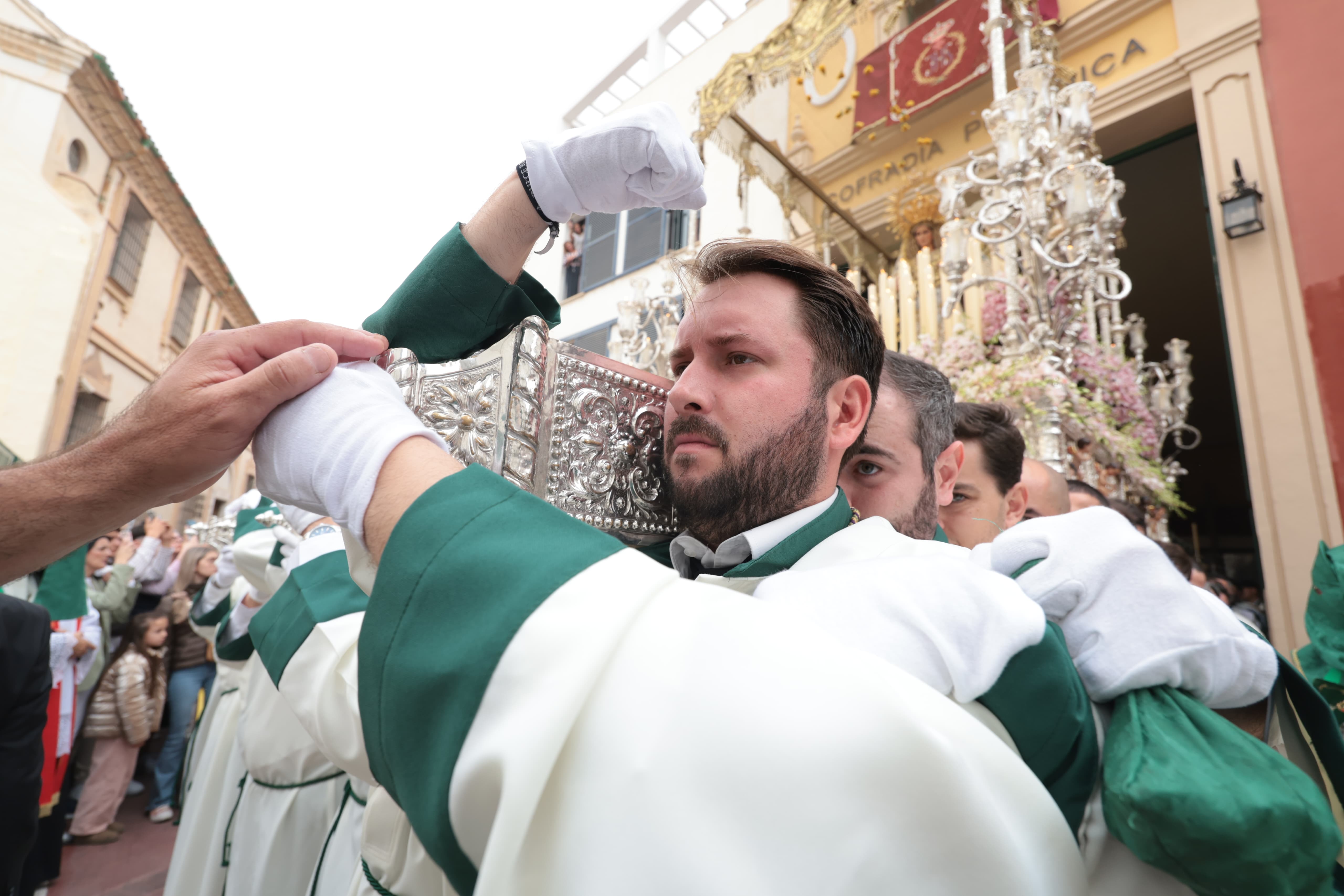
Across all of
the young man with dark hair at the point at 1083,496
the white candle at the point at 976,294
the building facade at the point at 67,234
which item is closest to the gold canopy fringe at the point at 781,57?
the white candle at the point at 976,294

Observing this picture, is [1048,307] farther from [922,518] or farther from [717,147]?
[717,147]

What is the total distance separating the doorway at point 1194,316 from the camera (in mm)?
7199

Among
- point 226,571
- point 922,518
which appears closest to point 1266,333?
point 922,518

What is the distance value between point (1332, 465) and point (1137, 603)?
16.8 feet

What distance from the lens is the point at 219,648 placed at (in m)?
2.86

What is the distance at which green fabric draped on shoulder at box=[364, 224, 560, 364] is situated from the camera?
4.50ft

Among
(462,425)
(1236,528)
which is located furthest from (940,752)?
(1236,528)

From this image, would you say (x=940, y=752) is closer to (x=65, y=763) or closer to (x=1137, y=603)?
(x=1137, y=603)

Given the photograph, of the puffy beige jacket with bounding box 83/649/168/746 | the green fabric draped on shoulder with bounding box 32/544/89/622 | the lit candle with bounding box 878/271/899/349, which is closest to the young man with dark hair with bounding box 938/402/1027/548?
the lit candle with bounding box 878/271/899/349

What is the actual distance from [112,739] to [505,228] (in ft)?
18.0

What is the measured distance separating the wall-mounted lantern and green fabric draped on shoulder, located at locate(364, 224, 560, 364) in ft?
18.7

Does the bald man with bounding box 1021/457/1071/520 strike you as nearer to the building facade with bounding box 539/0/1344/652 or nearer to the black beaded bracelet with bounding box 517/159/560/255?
the black beaded bracelet with bounding box 517/159/560/255

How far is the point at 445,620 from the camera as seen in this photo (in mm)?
557

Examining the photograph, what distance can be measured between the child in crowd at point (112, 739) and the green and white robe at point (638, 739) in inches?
223
